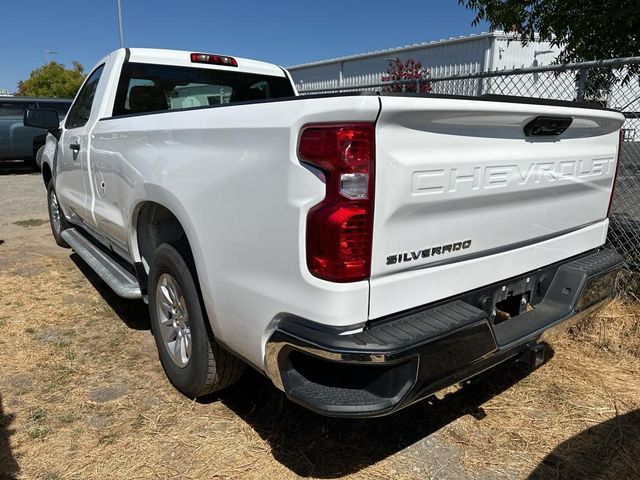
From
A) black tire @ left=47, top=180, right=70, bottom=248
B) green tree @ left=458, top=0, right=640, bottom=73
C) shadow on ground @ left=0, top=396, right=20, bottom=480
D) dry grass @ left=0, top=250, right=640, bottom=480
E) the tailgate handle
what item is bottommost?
shadow on ground @ left=0, top=396, right=20, bottom=480

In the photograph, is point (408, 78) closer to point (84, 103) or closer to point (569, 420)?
point (84, 103)

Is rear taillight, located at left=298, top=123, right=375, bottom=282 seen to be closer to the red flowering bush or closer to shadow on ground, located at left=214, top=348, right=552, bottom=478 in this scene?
shadow on ground, located at left=214, top=348, right=552, bottom=478

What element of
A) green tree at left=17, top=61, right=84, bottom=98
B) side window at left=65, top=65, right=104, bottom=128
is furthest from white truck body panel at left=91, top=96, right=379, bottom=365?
green tree at left=17, top=61, right=84, bottom=98

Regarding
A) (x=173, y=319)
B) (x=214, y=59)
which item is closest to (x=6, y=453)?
(x=173, y=319)

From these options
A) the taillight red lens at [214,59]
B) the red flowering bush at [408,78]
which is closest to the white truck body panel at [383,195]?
the taillight red lens at [214,59]

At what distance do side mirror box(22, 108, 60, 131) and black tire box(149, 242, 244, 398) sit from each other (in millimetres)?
3019

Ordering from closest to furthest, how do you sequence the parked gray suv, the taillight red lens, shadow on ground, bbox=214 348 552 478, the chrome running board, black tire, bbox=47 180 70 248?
shadow on ground, bbox=214 348 552 478, the chrome running board, the taillight red lens, black tire, bbox=47 180 70 248, the parked gray suv

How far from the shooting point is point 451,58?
17250mm

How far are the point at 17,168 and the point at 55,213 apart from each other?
35.6ft

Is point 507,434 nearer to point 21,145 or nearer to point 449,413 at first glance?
point 449,413

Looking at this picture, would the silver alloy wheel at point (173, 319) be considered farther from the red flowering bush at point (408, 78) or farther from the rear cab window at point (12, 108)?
the rear cab window at point (12, 108)

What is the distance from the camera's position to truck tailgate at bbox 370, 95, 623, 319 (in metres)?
1.90

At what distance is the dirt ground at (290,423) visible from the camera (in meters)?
2.53

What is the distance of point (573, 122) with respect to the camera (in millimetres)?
2549
